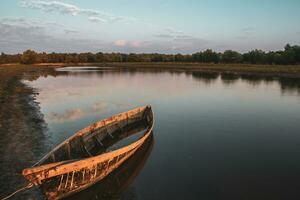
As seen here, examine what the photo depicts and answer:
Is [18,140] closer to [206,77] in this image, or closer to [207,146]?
[207,146]

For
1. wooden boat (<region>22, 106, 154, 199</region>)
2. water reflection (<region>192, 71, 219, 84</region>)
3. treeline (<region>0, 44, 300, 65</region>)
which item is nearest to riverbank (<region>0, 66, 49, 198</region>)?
wooden boat (<region>22, 106, 154, 199</region>)

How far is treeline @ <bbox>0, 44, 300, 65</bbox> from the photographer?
348ft

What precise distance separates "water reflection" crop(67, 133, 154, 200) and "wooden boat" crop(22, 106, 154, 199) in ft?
1.24

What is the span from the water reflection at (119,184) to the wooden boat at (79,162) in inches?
14.9

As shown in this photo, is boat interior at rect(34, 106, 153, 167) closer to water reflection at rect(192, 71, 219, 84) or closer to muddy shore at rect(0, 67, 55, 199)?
muddy shore at rect(0, 67, 55, 199)

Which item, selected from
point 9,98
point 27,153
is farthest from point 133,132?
point 9,98

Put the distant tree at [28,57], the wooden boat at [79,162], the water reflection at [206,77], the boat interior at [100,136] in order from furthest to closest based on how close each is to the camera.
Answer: the distant tree at [28,57]
the water reflection at [206,77]
the boat interior at [100,136]
the wooden boat at [79,162]

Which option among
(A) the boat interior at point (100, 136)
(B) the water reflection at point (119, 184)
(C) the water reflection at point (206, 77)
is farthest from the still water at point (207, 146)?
A: (C) the water reflection at point (206, 77)

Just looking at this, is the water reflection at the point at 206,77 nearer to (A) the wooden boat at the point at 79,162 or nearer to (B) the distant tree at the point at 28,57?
(A) the wooden boat at the point at 79,162

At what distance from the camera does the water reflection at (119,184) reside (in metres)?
12.0

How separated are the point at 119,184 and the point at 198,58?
14774cm

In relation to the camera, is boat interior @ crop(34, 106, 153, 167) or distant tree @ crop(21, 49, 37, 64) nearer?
boat interior @ crop(34, 106, 153, 167)

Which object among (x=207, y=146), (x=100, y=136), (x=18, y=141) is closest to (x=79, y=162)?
(x=100, y=136)

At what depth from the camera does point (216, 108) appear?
103 feet
